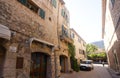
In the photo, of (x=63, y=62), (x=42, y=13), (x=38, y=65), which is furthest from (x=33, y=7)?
(x=63, y=62)

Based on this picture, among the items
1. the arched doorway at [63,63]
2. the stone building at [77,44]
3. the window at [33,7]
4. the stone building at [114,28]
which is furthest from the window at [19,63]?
the stone building at [77,44]

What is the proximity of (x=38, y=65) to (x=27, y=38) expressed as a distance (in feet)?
9.03

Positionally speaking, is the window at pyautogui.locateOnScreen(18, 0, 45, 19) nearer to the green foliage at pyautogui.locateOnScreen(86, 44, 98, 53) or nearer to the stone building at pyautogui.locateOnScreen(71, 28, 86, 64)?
the stone building at pyautogui.locateOnScreen(71, 28, 86, 64)

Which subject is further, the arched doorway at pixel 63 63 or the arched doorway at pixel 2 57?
the arched doorway at pixel 63 63

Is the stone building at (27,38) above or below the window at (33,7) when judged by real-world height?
below

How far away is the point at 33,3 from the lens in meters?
8.27

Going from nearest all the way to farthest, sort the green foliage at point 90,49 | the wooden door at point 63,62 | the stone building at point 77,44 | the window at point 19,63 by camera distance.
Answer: the window at point 19,63, the wooden door at point 63,62, the stone building at point 77,44, the green foliage at point 90,49

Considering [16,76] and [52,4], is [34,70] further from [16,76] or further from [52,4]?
[52,4]

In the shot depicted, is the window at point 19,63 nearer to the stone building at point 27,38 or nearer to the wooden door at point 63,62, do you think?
the stone building at point 27,38

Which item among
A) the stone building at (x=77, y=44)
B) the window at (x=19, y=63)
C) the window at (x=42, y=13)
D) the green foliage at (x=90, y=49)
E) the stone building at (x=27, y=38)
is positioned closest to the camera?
the stone building at (x=27, y=38)

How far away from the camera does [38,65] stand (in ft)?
28.5

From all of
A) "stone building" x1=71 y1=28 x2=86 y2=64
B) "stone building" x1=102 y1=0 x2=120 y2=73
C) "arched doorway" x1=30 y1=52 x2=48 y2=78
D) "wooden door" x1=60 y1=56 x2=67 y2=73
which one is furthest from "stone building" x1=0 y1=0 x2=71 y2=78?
"stone building" x1=71 y1=28 x2=86 y2=64

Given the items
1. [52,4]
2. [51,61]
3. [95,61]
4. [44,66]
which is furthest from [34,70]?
[95,61]

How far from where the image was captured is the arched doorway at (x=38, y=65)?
798 centimetres
